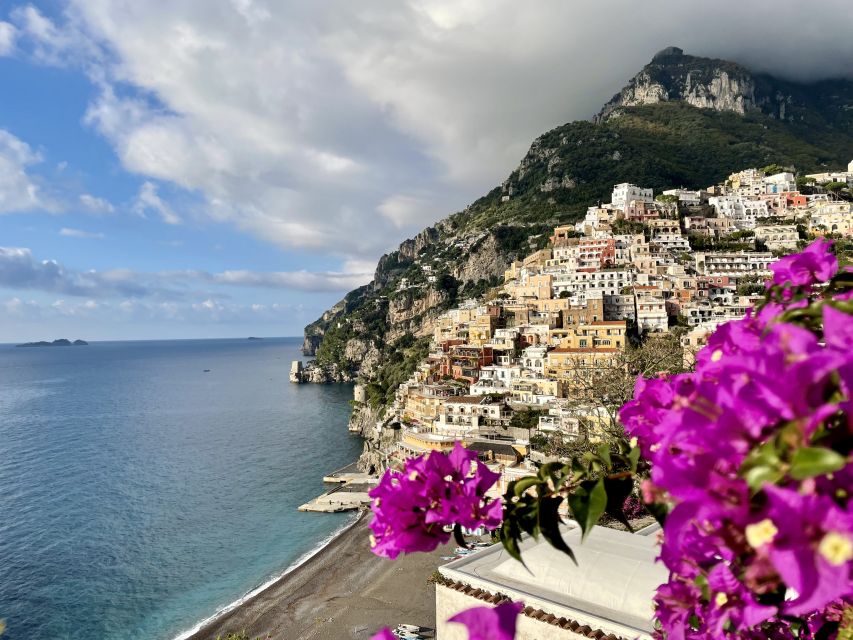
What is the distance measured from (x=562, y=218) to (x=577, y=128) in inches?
1437

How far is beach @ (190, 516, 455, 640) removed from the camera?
21.9 m

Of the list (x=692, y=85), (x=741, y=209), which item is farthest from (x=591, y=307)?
(x=692, y=85)

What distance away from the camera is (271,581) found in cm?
A: 2683

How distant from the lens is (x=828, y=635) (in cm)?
183

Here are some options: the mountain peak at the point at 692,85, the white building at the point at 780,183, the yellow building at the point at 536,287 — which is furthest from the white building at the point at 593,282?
the mountain peak at the point at 692,85

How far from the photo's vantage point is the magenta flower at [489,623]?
3.78 feet

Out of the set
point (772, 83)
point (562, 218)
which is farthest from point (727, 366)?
point (772, 83)

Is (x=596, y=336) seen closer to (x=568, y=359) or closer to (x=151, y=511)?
(x=568, y=359)

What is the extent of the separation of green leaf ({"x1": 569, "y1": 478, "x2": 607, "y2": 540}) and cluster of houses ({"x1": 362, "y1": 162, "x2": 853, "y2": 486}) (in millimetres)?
25295

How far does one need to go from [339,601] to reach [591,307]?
33364 millimetres

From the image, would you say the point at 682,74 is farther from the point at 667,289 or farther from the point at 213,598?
the point at 213,598

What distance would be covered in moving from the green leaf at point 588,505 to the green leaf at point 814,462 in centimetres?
55

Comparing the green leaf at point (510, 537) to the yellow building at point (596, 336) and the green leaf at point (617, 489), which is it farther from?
the yellow building at point (596, 336)

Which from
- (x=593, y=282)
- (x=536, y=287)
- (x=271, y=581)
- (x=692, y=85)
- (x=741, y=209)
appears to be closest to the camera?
(x=271, y=581)
